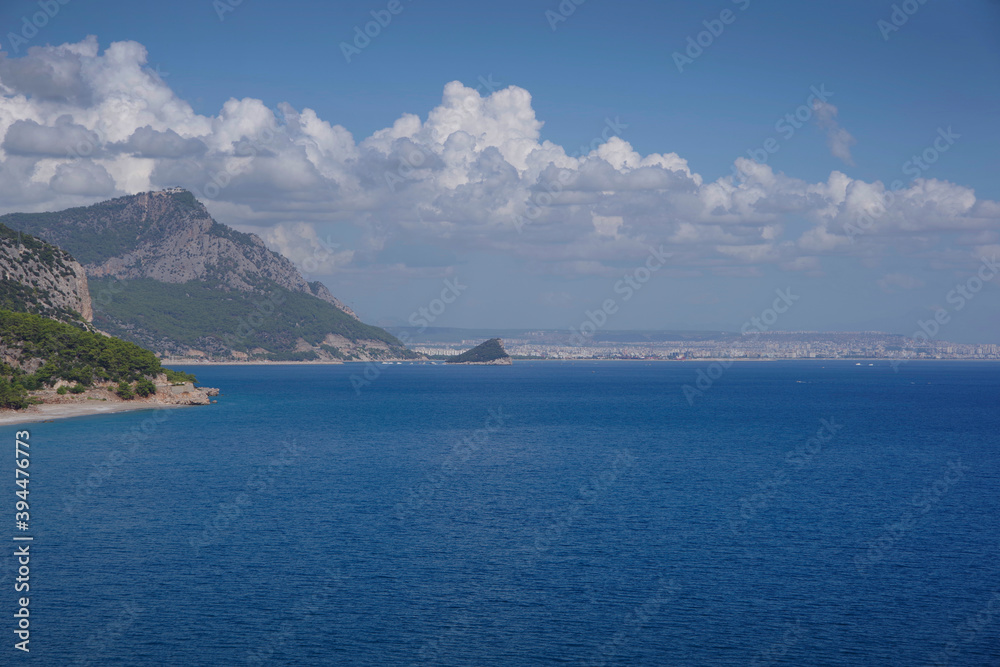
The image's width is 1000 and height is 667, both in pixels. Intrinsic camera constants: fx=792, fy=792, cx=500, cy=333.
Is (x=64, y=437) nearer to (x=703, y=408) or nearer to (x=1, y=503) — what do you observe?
(x=1, y=503)

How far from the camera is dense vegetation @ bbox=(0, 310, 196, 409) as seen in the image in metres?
97.1

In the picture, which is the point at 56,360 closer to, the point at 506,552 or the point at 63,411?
the point at 63,411

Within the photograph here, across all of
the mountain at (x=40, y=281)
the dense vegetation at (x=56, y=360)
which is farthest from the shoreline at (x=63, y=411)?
the mountain at (x=40, y=281)

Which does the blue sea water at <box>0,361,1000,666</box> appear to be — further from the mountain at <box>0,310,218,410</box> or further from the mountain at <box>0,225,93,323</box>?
the mountain at <box>0,225,93,323</box>

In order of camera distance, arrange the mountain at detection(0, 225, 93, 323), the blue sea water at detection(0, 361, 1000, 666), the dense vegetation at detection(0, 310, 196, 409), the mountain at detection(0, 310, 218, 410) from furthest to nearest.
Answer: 1. the mountain at detection(0, 225, 93, 323)
2. the mountain at detection(0, 310, 218, 410)
3. the dense vegetation at detection(0, 310, 196, 409)
4. the blue sea water at detection(0, 361, 1000, 666)

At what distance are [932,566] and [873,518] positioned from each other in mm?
9730

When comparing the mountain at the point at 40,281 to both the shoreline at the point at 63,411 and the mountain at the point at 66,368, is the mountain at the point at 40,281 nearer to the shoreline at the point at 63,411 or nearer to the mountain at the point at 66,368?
the mountain at the point at 66,368

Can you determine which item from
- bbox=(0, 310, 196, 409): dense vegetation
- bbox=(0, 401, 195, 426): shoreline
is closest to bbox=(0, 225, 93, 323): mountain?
bbox=(0, 310, 196, 409): dense vegetation

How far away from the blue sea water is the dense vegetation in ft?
61.7

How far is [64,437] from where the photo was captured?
76.8m

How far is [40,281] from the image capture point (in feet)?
425

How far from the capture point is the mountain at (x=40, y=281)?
122562 mm

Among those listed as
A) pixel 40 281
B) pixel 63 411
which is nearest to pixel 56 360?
pixel 63 411

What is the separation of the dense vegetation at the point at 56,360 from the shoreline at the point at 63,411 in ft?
5.41
